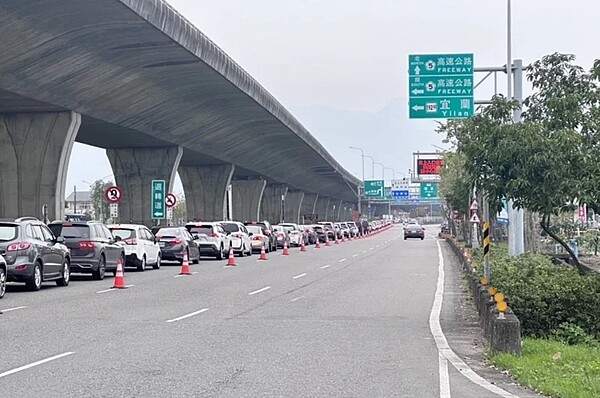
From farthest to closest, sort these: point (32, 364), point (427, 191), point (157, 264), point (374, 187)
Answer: point (374, 187) < point (427, 191) < point (157, 264) < point (32, 364)

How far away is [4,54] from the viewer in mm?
30812

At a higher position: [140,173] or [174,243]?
[140,173]

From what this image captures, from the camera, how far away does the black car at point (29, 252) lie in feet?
71.5

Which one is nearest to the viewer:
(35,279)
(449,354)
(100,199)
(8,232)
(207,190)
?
(449,354)

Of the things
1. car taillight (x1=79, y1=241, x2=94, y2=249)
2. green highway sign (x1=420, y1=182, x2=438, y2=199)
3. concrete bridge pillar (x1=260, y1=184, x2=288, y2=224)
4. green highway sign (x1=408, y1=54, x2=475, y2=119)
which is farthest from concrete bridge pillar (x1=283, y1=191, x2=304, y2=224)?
car taillight (x1=79, y1=241, x2=94, y2=249)

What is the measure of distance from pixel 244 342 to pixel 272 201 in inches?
3653

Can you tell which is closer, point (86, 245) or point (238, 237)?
point (86, 245)

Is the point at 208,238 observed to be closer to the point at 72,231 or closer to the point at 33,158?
the point at 33,158

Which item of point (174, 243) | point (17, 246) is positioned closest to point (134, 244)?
point (174, 243)

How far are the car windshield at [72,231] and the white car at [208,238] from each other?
1363 cm

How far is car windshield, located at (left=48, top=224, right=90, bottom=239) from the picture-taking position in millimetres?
26881

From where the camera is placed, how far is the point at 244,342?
44.7 feet

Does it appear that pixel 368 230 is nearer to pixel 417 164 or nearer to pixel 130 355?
pixel 417 164

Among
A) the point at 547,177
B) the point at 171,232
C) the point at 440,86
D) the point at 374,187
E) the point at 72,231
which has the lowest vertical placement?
the point at 171,232
